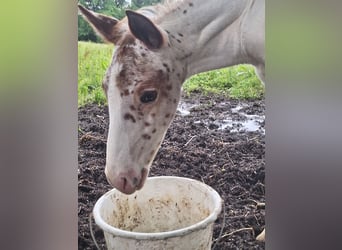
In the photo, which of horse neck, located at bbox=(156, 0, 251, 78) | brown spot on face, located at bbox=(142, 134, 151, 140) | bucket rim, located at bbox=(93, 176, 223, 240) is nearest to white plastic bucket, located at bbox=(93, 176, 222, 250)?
bucket rim, located at bbox=(93, 176, 223, 240)

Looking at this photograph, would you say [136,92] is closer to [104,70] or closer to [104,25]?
[104,70]

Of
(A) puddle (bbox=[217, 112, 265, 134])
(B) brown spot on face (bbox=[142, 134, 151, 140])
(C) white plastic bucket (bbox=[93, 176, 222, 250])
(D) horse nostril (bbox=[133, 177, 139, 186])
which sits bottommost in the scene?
(C) white plastic bucket (bbox=[93, 176, 222, 250])

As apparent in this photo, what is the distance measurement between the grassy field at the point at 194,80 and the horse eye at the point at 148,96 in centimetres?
13

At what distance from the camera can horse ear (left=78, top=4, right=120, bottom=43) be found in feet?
5.90

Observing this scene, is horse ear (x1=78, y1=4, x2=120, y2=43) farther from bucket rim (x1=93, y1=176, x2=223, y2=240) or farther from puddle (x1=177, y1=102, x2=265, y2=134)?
bucket rim (x1=93, y1=176, x2=223, y2=240)

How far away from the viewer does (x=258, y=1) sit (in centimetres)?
182

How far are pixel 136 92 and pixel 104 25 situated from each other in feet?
0.99

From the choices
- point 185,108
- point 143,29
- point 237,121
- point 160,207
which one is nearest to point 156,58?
point 143,29

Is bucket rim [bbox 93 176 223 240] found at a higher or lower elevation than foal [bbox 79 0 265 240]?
lower

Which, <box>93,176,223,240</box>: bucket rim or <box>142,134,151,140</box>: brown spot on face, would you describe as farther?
<box>142,134,151,140</box>: brown spot on face

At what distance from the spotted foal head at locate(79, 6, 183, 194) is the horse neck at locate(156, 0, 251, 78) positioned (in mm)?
55

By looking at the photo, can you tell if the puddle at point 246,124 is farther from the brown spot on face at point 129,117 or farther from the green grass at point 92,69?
the green grass at point 92,69

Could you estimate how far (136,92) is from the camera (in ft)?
5.81
